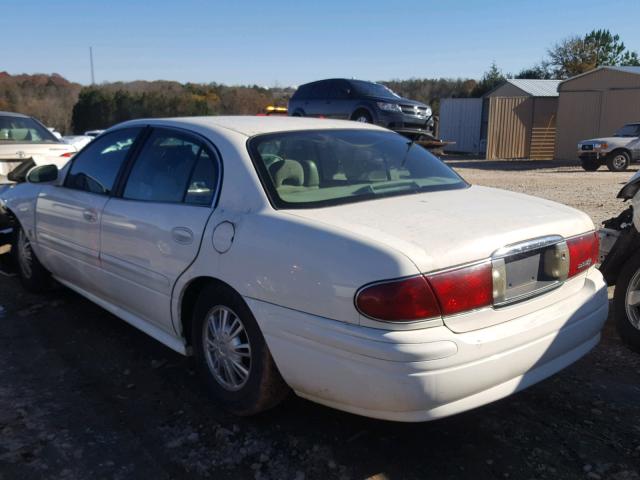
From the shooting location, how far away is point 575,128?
80.9 ft

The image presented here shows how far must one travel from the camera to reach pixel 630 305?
4.12 meters

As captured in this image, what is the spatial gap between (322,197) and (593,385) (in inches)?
79.3

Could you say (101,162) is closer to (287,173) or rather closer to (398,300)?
(287,173)

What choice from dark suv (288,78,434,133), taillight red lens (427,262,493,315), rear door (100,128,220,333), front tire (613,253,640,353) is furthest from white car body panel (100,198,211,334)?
dark suv (288,78,434,133)

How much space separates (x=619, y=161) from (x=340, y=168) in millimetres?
18684

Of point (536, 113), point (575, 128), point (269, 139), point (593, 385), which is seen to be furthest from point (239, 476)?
point (536, 113)

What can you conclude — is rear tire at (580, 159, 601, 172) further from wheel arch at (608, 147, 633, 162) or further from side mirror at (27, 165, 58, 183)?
side mirror at (27, 165, 58, 183)

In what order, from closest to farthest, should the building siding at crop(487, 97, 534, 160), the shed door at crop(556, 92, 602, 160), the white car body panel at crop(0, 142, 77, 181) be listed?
the white car body panel at crop(0, 142, 77, 181) < the shed door at crop(556, 92, 602, 160) < the building siding at crop(487, 97, 534, 160)

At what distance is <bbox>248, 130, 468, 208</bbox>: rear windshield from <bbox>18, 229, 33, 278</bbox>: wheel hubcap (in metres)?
2.97

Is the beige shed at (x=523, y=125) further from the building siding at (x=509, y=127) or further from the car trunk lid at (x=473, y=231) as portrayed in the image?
the car trunk lid at (x=473, y=231)

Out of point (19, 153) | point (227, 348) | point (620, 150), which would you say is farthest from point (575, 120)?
point (227, 348)

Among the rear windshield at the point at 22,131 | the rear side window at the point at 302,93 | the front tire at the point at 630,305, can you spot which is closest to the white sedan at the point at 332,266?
the front tire at the point at 630,305

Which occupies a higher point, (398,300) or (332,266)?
(332,266)

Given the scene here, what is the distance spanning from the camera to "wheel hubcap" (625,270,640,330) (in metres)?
4.10
